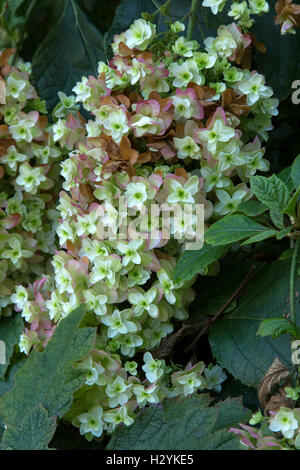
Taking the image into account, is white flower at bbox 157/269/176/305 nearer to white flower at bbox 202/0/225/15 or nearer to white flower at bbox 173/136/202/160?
white flower at bbox 173/136/202/160

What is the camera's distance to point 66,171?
0.91 meters

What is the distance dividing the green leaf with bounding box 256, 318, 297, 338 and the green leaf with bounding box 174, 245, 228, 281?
0.35ft

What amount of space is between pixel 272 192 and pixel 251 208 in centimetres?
4

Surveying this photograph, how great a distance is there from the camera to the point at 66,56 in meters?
1.20

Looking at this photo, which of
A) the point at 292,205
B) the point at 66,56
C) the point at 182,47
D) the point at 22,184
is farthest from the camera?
the point at 66,56

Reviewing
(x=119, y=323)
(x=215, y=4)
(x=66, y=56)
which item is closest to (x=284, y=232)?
(x=119, y=323)

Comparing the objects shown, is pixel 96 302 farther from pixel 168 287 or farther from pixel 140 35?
pixel 140 35

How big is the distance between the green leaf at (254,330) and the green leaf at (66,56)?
1.71ft

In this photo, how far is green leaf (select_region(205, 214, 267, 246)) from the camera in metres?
0.77

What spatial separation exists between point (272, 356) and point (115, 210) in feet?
0.92

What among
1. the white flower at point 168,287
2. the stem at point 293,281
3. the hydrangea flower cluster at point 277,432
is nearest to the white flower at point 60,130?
the white flower at point 168,287

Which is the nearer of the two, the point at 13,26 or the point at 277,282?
Result: the point at 277,282
